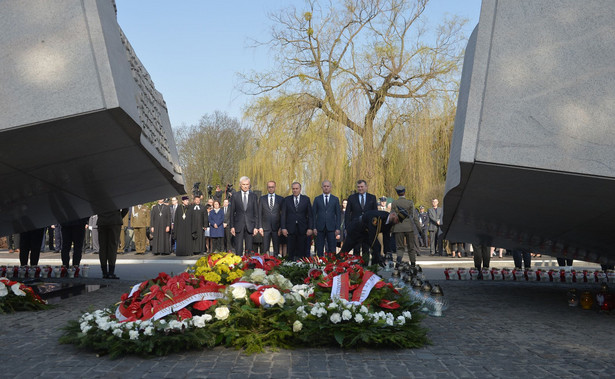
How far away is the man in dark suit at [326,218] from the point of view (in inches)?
544

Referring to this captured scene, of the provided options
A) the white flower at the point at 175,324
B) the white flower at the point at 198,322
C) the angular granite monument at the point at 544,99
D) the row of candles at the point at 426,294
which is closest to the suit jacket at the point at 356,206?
the row of candles at the point at 426,294

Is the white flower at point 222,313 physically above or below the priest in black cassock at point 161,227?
below

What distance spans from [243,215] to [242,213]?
0.16 feet

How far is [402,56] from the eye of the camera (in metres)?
23.9

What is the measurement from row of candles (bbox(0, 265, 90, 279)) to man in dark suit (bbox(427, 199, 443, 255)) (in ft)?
39.7

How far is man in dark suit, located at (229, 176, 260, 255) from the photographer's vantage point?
13.7m

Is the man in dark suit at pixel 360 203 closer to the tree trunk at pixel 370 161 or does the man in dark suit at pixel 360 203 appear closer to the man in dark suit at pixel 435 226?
the man in dark suit at pixel 435 226

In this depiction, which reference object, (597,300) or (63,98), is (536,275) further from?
(63,98)

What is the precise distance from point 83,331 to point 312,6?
20.9 meters

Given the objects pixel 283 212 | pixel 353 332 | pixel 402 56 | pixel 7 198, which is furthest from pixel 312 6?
pixel 353 332

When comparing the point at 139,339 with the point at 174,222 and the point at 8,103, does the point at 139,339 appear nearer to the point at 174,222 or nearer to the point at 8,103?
the point at 8,103

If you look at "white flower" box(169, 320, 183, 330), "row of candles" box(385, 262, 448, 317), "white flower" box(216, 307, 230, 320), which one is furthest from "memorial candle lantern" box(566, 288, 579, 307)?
"white flower" box(169, 320, 183, 330)

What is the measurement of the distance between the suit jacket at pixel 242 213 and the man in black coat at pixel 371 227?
2461mm

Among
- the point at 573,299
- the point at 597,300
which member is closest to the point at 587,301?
the point at 597,300
